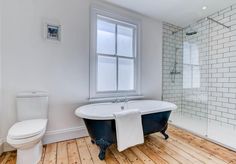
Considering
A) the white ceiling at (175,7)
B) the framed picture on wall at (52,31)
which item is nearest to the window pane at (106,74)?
the framed picture on wall at (52,31)

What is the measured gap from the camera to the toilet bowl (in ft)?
4.56

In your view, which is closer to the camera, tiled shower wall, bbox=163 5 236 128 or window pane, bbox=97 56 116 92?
window pane, bbox=97 56 116 92

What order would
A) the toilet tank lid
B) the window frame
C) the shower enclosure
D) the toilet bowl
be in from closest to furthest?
the toilet bowl
the toilet tank lid
the window frame
the shower enclosure

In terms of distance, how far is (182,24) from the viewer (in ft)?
11.3

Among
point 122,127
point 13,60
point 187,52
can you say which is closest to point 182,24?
point 187,52

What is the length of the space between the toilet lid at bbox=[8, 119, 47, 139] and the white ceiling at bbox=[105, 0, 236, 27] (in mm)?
2329

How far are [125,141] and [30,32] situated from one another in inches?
79.0

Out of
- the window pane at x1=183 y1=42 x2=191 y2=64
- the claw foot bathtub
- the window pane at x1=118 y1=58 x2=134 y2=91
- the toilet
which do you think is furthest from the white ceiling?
the toilet

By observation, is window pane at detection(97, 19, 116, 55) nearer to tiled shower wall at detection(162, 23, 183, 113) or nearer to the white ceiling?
the white ceiling

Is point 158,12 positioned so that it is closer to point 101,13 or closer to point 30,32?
point 101,13

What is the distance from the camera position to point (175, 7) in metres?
2.74

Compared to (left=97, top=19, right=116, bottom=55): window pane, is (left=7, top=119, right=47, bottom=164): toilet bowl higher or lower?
lower

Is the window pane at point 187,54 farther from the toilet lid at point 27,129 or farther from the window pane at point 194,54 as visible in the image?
the toilet lid at point 27,129

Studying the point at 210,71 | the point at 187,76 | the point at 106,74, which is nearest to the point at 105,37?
the point at 106,74
